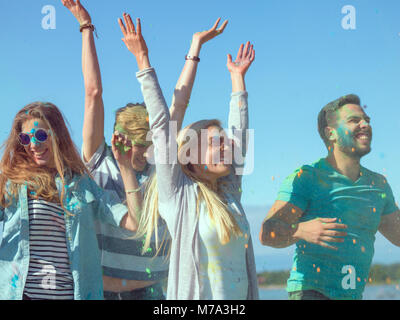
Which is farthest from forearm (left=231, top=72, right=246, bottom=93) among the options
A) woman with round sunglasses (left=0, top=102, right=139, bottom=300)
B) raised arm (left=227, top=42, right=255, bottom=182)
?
woman with round sunglasses (left=0, top=102, right=139, bottom=300)

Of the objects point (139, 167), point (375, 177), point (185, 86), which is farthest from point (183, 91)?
point (375, 177)

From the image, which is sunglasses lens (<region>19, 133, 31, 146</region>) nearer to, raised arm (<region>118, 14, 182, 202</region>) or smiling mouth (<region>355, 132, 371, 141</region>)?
raised arm (<region>118, 14, 182, 202</region>)

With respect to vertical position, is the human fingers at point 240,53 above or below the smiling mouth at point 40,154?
above

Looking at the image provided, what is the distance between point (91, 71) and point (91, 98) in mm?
126

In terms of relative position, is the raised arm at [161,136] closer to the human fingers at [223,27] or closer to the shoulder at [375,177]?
the human fingers at [223,27]

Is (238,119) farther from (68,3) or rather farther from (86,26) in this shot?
(68,3)

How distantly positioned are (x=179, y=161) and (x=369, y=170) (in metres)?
1.14

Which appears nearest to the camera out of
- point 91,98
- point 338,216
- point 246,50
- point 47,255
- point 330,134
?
point 47,255

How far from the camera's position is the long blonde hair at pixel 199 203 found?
90.5 inches

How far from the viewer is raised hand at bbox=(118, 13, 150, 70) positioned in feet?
8.22

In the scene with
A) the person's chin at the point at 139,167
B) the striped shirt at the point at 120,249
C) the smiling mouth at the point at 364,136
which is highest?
the smiling mouth at the point at 364,136

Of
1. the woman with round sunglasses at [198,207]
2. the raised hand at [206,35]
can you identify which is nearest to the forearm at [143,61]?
the woman with round sunglasses at [198,207]

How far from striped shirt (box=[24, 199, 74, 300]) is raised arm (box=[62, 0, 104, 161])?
Answer: 45 centimetres

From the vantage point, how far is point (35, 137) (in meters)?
Result: 2.37
